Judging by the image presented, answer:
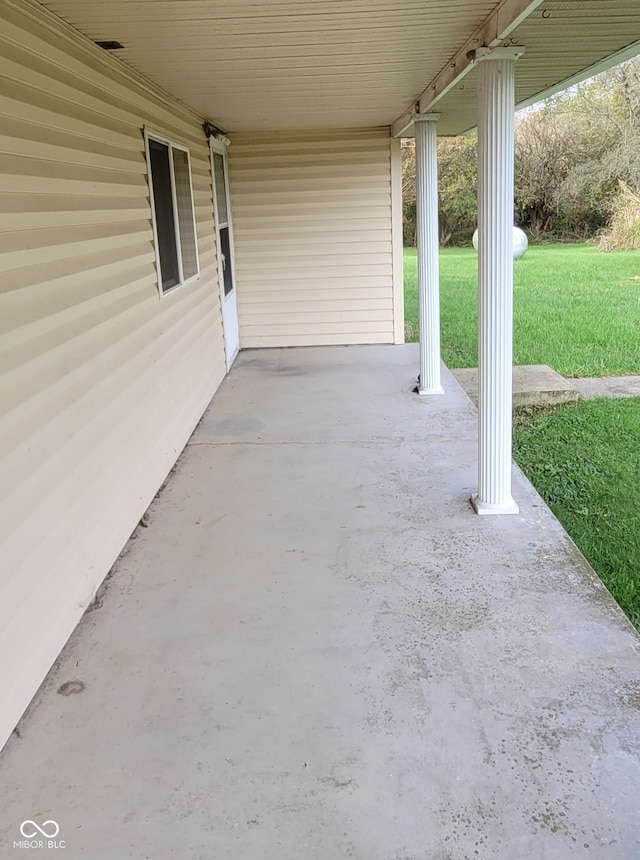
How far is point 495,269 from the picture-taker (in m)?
3.62

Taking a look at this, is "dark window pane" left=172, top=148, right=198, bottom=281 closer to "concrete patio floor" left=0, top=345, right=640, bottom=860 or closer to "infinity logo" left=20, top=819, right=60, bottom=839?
"concrete patio floor" left=0, top=345, right=640, bottom=860

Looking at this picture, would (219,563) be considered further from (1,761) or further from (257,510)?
(1,761)

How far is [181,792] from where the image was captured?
2.13 metres

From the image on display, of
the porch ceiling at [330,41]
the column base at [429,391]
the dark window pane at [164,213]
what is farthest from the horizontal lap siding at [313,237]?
Answer: the dark window pane at [164,213]

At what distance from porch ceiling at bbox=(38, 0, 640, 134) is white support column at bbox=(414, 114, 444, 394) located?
40cm

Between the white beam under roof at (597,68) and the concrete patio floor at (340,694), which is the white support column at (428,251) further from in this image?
the concrete patio floor at (340,694)

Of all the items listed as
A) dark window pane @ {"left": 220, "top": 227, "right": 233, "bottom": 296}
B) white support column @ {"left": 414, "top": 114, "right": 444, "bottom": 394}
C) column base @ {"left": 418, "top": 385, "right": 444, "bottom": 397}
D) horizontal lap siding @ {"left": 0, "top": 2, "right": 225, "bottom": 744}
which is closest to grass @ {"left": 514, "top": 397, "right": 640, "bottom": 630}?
column base @ {"left": 418, "top": 385, "right": 444, "bottom": 397}

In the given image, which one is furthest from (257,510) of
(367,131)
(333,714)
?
(367,131)

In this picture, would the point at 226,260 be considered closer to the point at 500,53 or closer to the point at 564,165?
the point at 500,53

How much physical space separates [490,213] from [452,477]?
1.56m

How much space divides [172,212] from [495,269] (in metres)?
2.56

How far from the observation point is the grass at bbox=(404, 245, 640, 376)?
7.87 meters

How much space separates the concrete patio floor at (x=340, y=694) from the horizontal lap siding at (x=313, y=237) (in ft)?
14.5

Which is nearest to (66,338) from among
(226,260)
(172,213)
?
(172,213)
